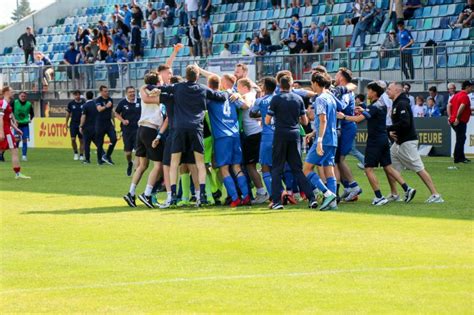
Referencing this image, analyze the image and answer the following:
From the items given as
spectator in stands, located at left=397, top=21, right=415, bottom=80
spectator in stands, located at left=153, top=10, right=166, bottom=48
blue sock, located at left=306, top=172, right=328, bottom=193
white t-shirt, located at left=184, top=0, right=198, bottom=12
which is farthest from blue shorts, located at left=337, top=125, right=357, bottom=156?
spectator in stands, located at left=153, top=10, right=166, bottom=48

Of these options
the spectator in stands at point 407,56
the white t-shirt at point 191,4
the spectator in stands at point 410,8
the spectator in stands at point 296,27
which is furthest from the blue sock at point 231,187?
the white t-shirt at point 191,4

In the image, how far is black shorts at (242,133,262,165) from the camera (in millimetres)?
18484

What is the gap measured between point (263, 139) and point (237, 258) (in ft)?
19.7

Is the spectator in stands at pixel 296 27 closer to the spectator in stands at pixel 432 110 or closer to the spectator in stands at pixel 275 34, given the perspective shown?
the spectator in stands at pixel 275 34

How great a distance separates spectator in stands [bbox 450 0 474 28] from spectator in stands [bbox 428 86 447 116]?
3738mm

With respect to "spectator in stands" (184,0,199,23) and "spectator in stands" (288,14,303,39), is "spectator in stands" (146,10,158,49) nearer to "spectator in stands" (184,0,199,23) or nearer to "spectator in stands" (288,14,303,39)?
"spectator in stands" (184,0,199,23)

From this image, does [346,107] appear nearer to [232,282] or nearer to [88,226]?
[88,226]

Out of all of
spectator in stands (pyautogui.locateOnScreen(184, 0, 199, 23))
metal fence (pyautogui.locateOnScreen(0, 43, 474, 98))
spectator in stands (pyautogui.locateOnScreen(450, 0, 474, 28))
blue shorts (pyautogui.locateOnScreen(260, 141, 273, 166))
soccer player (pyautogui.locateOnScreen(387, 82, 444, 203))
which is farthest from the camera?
spectator in stands (pyautogui.locateOnScreen(184, 0, 199, 23))

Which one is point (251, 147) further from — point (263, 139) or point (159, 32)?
point (159, 32)

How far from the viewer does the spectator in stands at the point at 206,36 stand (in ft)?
141

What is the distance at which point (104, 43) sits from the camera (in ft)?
154

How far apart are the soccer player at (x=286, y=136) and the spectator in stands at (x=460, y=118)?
38.3 feet

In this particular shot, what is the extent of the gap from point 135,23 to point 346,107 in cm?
2976

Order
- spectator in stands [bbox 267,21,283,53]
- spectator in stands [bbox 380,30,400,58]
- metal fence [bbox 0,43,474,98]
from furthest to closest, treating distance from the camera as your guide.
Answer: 1. spectator in stands [bbox 267,21,283,53]
2. spectator in stands [bbox 380,30,400,58]
3. metal fence [bbox 0,43,474,98]
